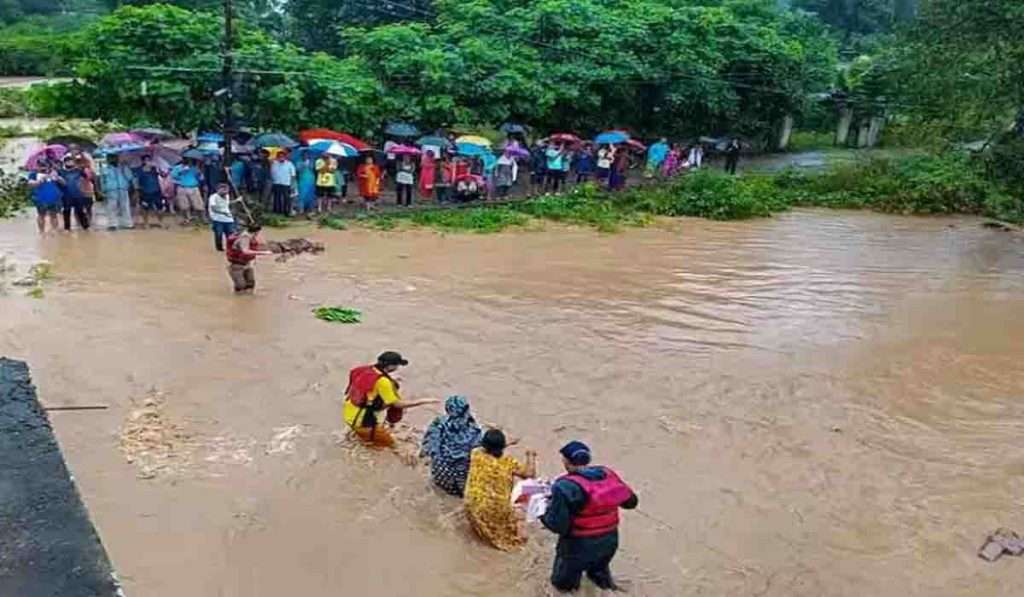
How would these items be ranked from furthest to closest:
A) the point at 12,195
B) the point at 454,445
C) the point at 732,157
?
1. the point at 732,157
2. the point at 12,195
3. the point at 454,445

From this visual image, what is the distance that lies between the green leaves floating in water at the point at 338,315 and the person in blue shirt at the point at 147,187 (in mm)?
5962

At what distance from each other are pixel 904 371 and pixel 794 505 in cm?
445

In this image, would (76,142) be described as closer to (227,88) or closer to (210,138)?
(210,138)

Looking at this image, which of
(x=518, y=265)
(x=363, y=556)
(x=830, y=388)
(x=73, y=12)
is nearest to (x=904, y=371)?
(x=830, y=388)

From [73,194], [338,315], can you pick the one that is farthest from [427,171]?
[338,315]

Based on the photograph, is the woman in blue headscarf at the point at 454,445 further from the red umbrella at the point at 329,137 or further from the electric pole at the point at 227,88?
the red umbrella at the point at 329,137

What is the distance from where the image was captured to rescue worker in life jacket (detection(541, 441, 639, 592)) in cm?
634

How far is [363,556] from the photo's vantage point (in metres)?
7.38

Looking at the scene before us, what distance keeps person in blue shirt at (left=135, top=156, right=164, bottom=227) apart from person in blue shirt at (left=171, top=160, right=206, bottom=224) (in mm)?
320

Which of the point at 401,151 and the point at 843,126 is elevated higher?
the point at 843,126

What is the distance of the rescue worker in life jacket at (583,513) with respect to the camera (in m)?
6.34

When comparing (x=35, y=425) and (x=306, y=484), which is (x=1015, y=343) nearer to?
(x=306, y=484)

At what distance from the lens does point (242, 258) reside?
13.3 meters

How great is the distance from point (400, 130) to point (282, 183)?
3.78 metres
